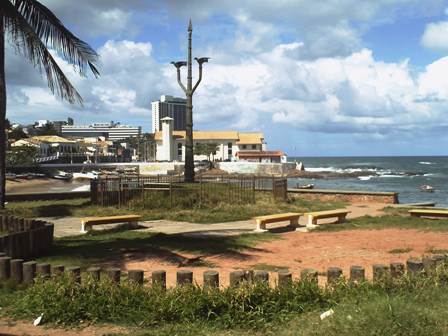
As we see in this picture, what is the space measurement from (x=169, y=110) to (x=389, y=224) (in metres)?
182

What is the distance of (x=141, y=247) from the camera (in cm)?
1105

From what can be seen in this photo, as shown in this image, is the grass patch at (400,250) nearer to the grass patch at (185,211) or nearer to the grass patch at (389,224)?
the grass patch at (389,224)

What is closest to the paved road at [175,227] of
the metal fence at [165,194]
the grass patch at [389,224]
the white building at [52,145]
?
the grass patch at [389,224]

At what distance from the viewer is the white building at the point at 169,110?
188750 millimetres

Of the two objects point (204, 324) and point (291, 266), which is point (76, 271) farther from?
point (291, 266)

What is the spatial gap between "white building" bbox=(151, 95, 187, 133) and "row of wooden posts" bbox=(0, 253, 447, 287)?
590 feet

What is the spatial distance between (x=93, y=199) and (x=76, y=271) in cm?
1569

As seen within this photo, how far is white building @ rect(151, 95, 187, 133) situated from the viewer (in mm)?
188750

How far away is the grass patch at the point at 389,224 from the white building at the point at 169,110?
17041cm

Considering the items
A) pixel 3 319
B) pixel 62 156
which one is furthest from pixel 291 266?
pixel 62 156

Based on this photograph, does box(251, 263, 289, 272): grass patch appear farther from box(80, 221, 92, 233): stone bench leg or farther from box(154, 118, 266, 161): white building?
box(154, 118, 266, 161): white building

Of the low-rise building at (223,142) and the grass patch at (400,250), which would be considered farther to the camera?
the low-rise building at (223,142)

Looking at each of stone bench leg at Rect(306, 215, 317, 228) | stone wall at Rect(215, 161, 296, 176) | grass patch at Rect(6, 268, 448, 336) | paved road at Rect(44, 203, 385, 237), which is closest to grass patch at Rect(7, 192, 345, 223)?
paved road at Rect(44, 203, 385, 237)

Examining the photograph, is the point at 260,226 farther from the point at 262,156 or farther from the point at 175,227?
the point at 262,156
